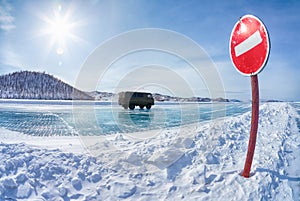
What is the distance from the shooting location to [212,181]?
3.00m

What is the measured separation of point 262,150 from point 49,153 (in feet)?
13.9

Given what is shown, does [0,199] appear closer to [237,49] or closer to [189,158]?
[189,158]

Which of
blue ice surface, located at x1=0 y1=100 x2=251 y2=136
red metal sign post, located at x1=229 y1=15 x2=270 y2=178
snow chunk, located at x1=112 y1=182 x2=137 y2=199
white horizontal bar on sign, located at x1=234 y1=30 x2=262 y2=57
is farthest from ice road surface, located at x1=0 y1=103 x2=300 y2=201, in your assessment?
blue ice surface, located at x1=0 y1=100 x2=251 y2=136

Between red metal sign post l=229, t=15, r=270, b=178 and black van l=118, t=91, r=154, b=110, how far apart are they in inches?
650

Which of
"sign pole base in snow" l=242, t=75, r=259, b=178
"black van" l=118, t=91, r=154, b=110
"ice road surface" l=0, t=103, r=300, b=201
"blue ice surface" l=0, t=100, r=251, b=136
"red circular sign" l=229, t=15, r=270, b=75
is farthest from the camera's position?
"black van" l=118, t=91, r=154, b=110

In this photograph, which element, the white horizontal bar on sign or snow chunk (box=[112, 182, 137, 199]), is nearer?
the white horizontal bar on sign

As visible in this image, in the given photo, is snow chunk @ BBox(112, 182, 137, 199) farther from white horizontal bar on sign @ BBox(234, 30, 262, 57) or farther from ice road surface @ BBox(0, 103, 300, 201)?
white horizontal bar on sign @ BBox(234, 30, 262, 57)

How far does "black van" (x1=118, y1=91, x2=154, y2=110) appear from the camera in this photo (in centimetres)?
1934

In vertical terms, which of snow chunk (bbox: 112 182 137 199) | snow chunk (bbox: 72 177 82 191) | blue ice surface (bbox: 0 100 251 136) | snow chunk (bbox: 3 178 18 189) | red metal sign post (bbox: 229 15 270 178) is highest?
red metal sign post (bbox: 229 15 270 178)

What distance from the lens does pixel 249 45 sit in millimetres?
2727

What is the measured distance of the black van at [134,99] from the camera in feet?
63.5

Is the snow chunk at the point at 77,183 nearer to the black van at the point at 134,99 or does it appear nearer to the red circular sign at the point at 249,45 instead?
the red circular sign at the point at 249,45

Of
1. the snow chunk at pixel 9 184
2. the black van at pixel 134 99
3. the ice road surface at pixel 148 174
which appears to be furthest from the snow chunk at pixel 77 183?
the black van at pixel 134 99

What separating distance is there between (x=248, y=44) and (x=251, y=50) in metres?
0.11
